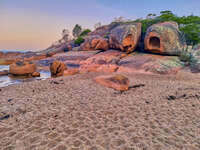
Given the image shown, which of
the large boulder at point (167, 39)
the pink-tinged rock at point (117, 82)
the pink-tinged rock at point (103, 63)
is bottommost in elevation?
the pink-tinged rock at point (117, 82)

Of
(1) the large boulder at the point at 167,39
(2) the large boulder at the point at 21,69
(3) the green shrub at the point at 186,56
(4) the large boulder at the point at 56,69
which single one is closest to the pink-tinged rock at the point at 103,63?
(4) the large boulder at the point at 56,69

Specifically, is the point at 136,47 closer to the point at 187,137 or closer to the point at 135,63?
the point at 135,63

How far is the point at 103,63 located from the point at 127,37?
16.7ft

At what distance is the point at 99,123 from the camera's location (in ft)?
13.0

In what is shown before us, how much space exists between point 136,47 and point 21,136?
1899cm

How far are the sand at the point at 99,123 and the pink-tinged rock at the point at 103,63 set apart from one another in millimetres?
10532

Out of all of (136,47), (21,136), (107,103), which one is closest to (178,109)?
(107,103)

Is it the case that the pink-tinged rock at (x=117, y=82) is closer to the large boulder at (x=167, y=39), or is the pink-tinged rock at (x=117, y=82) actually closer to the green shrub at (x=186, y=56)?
the large boulder at (x=167, y=39)

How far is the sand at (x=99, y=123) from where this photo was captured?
3.03 m

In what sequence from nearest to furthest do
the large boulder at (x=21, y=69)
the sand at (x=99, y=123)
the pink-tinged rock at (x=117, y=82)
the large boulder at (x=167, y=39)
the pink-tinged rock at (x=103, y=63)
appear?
the sand at (x=99, y=123)
the pink-tinged rock at (x=117, y=82)
the large boulder at (x=167, y=39)
the large boulder at (x=21, y=69)
the pink-tinged rock at (x=103, y=63)

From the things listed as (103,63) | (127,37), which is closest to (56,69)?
(103,63)

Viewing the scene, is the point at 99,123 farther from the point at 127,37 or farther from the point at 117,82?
the point at 127,37

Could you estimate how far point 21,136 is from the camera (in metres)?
3.23

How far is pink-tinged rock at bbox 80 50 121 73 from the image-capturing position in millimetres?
16625
